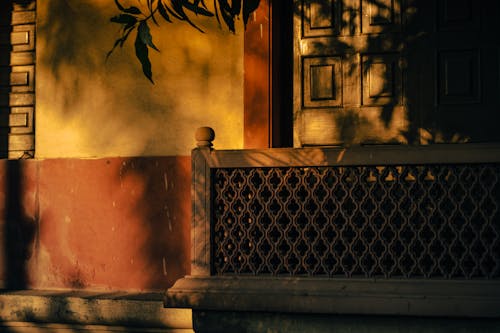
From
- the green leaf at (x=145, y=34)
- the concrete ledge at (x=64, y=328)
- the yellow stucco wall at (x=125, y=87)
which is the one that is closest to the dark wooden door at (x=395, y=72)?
the yellow stucco wall at (x=125, y=87)

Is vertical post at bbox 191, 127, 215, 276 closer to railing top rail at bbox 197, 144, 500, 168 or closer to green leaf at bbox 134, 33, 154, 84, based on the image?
railing top rail at bbox 197, 144, 500, 168

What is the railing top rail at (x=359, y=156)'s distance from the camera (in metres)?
4.98

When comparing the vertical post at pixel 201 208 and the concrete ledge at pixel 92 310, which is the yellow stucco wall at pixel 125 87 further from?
the concrete ledge at pixel 92 310

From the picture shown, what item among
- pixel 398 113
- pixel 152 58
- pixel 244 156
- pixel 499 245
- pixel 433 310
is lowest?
pixel 433 310

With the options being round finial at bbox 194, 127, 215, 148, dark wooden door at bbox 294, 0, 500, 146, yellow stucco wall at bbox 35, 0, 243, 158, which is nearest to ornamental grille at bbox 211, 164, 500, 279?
round finial at bbox 194, 127, 215, 148

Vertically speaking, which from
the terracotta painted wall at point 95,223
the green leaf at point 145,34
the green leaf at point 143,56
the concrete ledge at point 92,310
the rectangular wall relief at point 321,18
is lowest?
the concrete ledge at point 92,310

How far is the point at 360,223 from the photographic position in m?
5.47

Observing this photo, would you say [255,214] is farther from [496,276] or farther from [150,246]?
[496,276]

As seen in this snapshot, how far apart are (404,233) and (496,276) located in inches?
27.5

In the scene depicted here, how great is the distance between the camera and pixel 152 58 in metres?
6.55

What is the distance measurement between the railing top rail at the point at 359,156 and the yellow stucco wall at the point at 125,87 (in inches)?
35.5

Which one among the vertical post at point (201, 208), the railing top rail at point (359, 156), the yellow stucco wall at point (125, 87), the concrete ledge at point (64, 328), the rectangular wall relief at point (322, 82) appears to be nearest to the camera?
the railing top rail at point (359, 156)

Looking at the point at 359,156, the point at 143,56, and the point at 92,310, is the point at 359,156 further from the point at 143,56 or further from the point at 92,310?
the point at 92,310

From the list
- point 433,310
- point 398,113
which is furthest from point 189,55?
point 433,310
